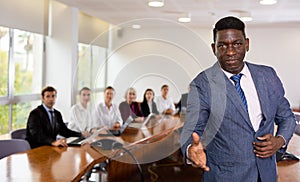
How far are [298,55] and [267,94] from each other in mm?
7157

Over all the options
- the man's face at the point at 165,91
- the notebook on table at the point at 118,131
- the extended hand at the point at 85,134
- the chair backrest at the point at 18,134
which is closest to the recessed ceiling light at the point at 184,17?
the man's face at the point at 165,91

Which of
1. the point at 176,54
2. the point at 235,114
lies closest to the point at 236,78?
the point at 235,114

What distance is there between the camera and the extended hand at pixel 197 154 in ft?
4.03

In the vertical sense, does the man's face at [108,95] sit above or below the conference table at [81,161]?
above

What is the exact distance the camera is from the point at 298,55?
25.9 feet

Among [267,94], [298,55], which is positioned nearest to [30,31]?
[267,94]

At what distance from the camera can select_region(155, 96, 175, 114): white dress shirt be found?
246 inches

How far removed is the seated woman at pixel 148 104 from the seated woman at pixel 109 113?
88 centimetres

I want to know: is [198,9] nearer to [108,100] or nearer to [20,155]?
[108,100]

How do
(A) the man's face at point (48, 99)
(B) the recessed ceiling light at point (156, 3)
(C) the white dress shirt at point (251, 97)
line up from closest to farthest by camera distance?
1. (C) the white dress shirt at point (251, 97)
2. (A) the man's face at point (48, 99)
3. (B) the recessed ceiling light at point (156, 3)

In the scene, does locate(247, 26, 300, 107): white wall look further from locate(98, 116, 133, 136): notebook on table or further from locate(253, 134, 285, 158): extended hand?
locate(253, 134, 285, 158): extended hand

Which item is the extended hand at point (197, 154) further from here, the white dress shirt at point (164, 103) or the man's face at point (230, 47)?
the white dress shirt at point (164, 103)

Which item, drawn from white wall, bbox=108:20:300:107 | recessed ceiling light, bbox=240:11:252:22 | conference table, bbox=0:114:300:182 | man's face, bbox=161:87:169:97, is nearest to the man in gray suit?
white wall, bbox=108:20:300:107

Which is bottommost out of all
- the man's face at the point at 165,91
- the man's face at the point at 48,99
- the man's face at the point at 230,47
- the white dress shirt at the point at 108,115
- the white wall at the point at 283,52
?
the white dress shirt at the point at 108,115
